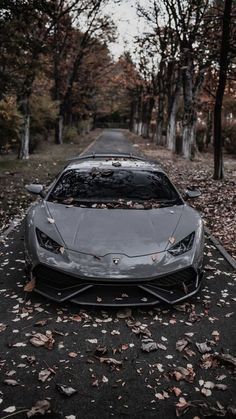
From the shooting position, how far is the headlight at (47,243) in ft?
15.4

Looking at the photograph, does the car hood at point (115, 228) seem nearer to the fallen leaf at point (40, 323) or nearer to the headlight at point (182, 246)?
the headlight at point (182, 246)

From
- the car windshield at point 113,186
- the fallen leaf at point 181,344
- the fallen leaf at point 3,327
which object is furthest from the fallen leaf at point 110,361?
the car windshield at point 113,186

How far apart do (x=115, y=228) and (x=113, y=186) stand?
1.27 m

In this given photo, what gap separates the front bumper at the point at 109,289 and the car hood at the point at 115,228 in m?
0.31

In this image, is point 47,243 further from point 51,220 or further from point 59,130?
point 59,130

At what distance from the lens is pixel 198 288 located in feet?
16.3

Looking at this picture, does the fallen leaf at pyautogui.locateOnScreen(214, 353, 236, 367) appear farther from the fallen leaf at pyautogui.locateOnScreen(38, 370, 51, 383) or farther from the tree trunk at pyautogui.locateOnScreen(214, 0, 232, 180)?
the tree trunk at pyautogui.locateOnScreen(214, 0, 232, 180)

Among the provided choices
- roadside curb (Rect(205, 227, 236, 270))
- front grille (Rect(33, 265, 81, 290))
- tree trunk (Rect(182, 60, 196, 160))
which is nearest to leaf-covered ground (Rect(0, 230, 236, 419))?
front grille (Rect(33, 265, 81, 290))

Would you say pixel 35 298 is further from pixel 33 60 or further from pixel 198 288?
pixel 33 60

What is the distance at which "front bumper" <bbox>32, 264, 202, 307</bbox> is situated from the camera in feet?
14.5

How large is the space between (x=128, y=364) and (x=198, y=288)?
1.52 meters

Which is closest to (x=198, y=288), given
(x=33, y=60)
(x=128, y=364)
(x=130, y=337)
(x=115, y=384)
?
(x=130, y=337)

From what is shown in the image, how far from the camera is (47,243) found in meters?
4.83

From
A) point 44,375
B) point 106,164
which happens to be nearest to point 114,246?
point 44,375
